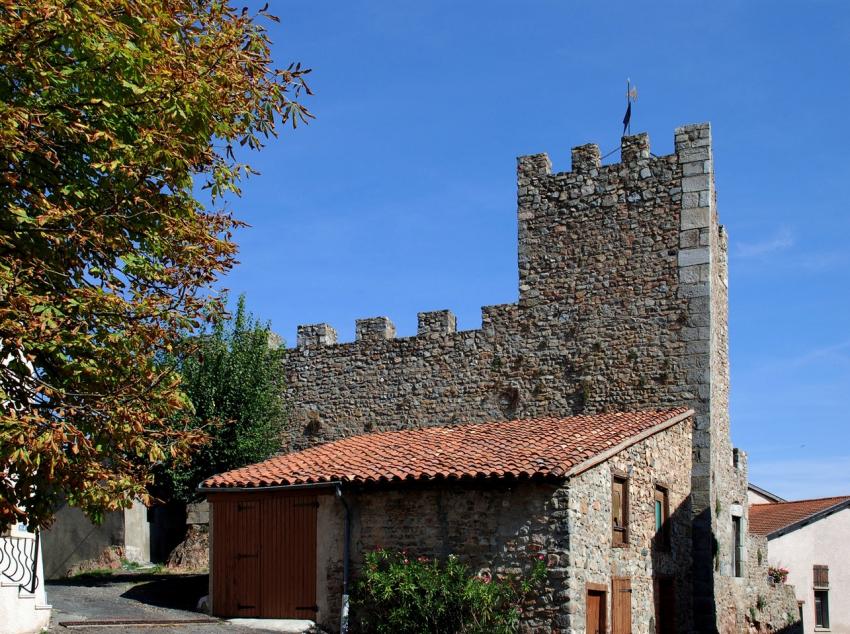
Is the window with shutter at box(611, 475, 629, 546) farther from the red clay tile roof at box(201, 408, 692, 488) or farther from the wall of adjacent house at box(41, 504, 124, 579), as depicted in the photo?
the wall of adjacent house at box(41, 504, 124, 579)

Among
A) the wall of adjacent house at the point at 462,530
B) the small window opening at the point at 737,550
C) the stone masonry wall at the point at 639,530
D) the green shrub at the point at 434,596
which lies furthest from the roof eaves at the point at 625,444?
the small window opening at the point at 737,550

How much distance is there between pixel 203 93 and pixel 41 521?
415 cm

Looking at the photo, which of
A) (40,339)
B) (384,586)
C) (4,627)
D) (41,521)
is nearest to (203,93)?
(40,339)

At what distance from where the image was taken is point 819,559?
30.8 m

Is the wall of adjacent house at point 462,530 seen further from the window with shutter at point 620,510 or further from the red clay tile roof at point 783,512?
the red clay tile roof at point 783,512

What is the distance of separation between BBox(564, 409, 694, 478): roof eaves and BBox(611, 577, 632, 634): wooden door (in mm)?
1946

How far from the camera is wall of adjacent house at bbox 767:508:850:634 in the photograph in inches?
1174

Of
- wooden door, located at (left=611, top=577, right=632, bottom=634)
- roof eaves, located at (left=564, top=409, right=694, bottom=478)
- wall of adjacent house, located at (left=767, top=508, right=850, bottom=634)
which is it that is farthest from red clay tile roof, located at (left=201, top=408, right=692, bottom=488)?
wall of adjacent house, located at (left=767, top=508, right=850, bottom=634)

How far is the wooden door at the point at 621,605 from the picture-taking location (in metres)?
15.4

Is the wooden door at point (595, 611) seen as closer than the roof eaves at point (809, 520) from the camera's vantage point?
Yes

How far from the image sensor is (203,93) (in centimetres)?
945

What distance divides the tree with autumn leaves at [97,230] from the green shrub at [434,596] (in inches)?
238

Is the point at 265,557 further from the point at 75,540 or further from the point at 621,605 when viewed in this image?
the point at 75,540

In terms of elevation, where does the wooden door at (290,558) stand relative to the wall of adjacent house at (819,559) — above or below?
above
